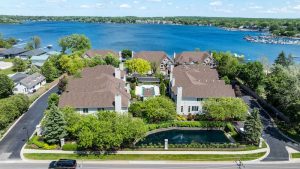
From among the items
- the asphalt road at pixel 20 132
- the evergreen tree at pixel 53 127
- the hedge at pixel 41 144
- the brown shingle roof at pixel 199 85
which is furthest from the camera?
the brown shingle roof at pixel 199 85

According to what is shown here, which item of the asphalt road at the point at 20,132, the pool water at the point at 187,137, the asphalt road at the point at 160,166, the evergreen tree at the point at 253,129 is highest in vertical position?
the evergreen tree at the point at 253,129

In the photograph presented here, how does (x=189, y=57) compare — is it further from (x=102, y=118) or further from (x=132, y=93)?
(x=102, y=118)

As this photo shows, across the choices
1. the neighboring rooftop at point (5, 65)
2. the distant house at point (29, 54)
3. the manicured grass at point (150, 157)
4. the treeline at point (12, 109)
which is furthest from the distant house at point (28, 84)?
the distant house at point (29, 54)

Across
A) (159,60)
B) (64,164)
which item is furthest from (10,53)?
(64,164)

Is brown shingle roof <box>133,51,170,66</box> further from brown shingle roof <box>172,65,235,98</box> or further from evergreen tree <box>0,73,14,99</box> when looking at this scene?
evergreen tree <box>0,73,14,99</box>

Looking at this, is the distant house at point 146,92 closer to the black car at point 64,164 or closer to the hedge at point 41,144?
the hedge at point 41,144

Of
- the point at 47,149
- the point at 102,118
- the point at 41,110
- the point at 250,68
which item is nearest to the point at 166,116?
the point at 102,118

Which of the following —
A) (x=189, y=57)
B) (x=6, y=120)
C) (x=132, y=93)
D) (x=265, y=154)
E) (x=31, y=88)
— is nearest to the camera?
(x=265, y=154)
